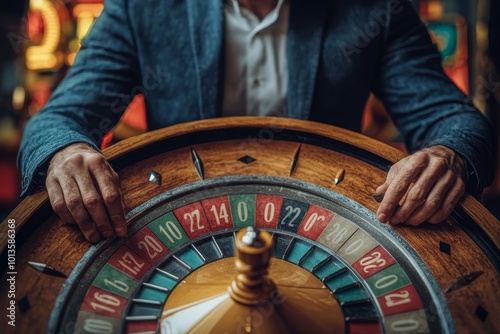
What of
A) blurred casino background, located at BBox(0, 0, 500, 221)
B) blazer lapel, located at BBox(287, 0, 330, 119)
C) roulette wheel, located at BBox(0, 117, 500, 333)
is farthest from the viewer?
blurred casino background, located at BBox(0, 0, 500, 221)

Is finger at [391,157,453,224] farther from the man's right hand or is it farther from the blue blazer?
the man's right hand

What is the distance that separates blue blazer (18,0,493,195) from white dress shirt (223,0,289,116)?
9 centimetres

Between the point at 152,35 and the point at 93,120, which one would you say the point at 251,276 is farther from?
the point at 152,35

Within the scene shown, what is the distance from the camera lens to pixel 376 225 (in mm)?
Result: 1317

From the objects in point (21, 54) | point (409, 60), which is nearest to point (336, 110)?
point (409, 60)

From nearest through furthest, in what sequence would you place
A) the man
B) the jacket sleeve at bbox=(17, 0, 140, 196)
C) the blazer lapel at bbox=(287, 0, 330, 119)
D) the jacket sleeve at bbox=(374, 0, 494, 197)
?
1. the jacket sleeve at bbox=(17, 0, 140, 196)
2. the jacket sleeve at bbox=(374, 0, 494, 197)
3. the man
4. the blazer lapel at bbox=(287, 0, 330, 119)

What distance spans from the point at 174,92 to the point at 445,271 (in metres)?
1.18

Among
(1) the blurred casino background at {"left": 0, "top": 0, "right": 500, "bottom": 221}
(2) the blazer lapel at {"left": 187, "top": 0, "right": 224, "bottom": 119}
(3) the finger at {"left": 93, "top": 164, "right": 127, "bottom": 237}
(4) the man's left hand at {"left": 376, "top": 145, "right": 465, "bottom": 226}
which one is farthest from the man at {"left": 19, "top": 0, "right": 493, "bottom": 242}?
(1) the blurred casino background at {"left": 0, "top": 0, "right": 500, "bottom": 221}

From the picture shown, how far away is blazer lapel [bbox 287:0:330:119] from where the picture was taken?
195 cm

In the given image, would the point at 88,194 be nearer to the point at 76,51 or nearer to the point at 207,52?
the point at 207,52

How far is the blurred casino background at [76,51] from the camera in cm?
391

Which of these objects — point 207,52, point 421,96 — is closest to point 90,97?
point 207,52

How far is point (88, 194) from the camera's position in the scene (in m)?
1.30

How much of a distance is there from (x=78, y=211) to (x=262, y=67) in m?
1.03
